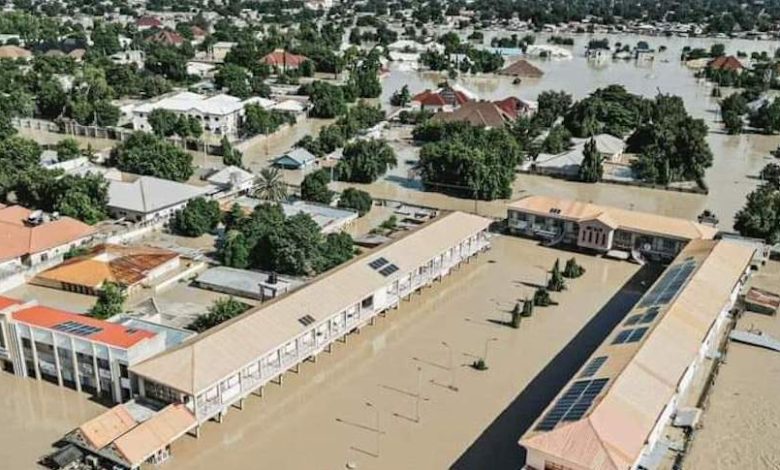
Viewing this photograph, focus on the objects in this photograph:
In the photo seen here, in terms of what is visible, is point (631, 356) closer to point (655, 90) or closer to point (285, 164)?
point (285, 164)

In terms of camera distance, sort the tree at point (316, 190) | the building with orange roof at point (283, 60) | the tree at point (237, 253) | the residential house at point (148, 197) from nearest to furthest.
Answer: the tree at point (237, 253) < the residential house at point (148, 197) < the tree at point (316, 190) < the building with orange roof at point (283, 60)

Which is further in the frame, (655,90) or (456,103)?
(655,90)

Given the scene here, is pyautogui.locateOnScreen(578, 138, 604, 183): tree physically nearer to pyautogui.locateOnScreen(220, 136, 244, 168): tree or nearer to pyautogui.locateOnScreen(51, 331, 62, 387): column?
pyautogui.locateOnScreen(220, 136, 244, 168): tree

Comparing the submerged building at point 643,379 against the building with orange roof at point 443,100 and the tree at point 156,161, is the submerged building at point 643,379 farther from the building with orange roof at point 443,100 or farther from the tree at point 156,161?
the building with orange roof at point 443,100

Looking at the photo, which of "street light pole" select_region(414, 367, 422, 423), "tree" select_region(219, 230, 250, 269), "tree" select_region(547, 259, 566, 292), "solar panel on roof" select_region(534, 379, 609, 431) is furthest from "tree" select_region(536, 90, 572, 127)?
"solar panel on roof" select_region(534, 379, 609, 431)

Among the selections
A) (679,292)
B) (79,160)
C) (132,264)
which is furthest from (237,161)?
(679,292)

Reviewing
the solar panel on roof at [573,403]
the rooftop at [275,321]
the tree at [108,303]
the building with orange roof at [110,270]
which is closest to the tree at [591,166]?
the rooftop at [275,321]

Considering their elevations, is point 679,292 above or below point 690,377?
above
